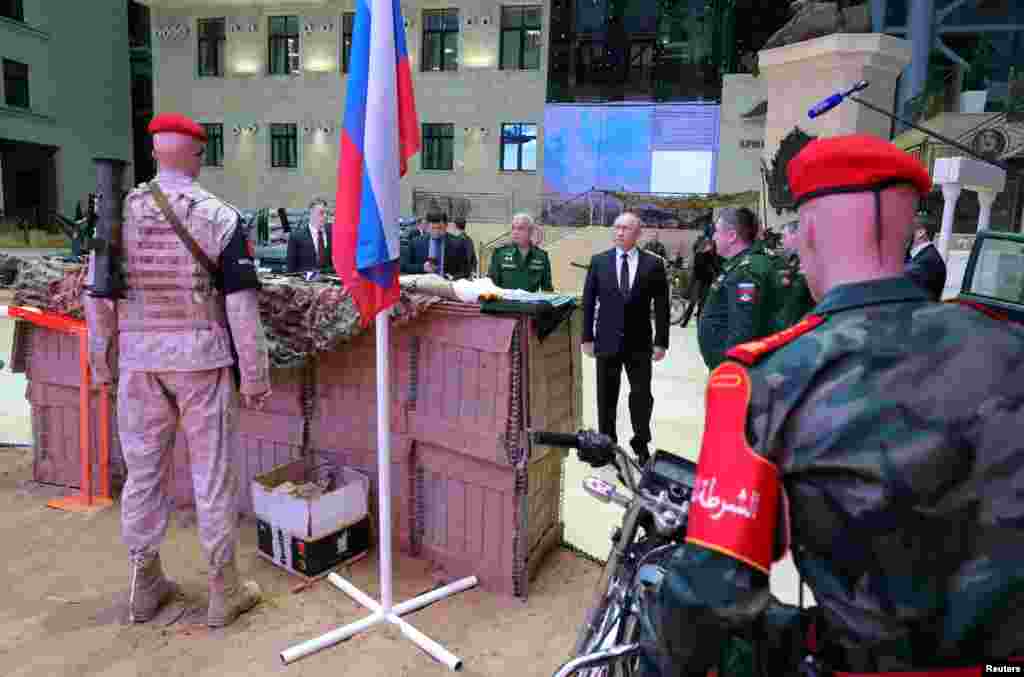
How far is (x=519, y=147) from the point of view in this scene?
2217cm

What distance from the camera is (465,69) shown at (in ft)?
72.6

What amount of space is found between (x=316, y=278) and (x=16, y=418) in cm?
352

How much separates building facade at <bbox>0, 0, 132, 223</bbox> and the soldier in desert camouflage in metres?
24.1

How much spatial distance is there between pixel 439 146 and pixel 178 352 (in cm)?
2109

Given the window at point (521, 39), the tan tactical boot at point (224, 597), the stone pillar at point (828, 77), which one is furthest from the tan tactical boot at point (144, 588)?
the window at point (521, 39)

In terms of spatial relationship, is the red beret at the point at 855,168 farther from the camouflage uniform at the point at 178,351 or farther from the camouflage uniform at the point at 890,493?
the camouflage uniform at the point at 178,351

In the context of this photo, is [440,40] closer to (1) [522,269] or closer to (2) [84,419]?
(1) [522,269]

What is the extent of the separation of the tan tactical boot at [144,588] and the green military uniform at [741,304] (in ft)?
9.38

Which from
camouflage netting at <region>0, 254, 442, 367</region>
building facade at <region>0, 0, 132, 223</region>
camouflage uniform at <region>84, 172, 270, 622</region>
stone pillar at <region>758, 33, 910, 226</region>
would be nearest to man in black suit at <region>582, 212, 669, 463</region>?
camouflage netting at <region>0, 254, 442, 367</region>

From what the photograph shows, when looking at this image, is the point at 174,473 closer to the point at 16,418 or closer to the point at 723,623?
the point at 16,418

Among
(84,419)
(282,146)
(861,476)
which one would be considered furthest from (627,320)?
(282,146)

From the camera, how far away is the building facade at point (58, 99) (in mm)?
21859

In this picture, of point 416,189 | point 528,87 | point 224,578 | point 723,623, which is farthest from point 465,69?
point 723,623

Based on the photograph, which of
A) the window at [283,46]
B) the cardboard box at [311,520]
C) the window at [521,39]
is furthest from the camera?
the window at [283,46]
